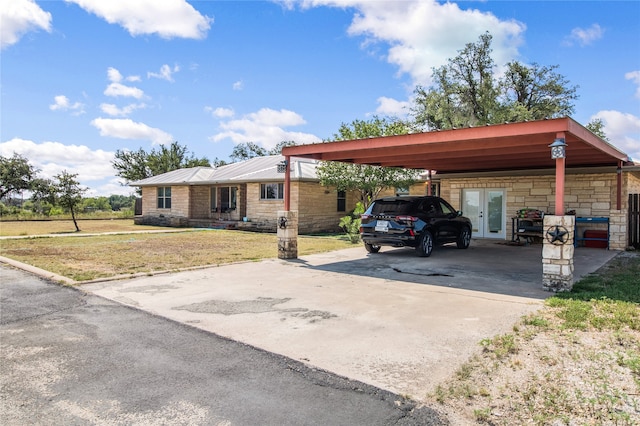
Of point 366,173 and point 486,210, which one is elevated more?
point 366,173

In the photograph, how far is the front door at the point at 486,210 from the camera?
16.6 m

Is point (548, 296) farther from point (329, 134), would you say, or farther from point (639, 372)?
point (329, 134)

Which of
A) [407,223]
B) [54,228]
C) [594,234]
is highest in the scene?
[407,223]

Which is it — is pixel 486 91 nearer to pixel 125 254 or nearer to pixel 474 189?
pixel 474 189

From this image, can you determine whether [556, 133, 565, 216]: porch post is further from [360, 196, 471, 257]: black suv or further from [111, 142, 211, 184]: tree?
[111, 142, 211, 184]: tree

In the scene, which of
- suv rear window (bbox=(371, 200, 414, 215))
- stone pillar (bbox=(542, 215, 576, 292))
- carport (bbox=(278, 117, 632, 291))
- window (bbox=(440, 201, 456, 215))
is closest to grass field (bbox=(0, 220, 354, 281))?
carport (bbox=(278, 117, 632, 291))

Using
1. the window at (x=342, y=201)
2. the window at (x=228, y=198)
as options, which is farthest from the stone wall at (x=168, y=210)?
the window at (x=342, y=201)

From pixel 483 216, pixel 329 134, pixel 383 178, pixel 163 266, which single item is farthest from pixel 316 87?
pixel 163 266

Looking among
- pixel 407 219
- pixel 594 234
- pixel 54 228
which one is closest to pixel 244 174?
pixel 54 228

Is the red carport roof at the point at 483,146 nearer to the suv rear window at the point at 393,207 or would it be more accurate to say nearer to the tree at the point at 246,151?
the suv rear window at the point at 393,207

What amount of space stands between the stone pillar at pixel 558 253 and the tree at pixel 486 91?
26.7m

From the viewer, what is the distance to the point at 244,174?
23406 millimetres

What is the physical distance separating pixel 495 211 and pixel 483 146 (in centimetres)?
856

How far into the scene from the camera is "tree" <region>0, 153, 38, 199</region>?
3544 cm
